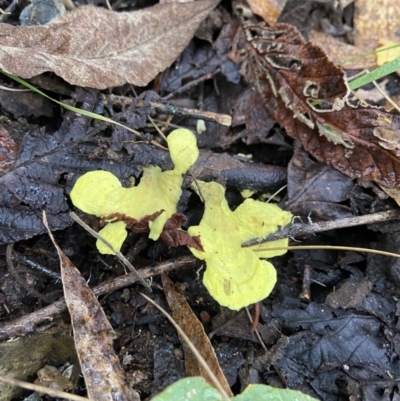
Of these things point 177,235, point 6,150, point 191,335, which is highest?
point 6,150

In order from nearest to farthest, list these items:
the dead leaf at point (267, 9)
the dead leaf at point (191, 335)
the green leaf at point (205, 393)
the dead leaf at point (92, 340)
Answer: the green leaf at point (205, 393) < the dead leaf at point (92, 340) < the dead leaf at point (191, 335) < the dead leaf at point (267, 9)

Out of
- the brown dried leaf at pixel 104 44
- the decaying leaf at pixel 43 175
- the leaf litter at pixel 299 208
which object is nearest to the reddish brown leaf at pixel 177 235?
the leaf litter at pixel 299 208

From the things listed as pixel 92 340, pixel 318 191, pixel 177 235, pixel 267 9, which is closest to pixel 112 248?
pixel 177 235

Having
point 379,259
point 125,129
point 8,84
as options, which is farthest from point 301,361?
point 8,84

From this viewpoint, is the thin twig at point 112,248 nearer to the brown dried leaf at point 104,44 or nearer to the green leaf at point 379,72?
the brown dried leaf at point 104,44

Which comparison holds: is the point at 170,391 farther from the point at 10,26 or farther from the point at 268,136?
the point at 10,26

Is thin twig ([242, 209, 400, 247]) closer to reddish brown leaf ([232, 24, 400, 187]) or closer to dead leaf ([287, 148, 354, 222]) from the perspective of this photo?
dead leaf ([287, 148, 354, 222])

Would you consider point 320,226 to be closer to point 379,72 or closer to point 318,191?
point 318,191
